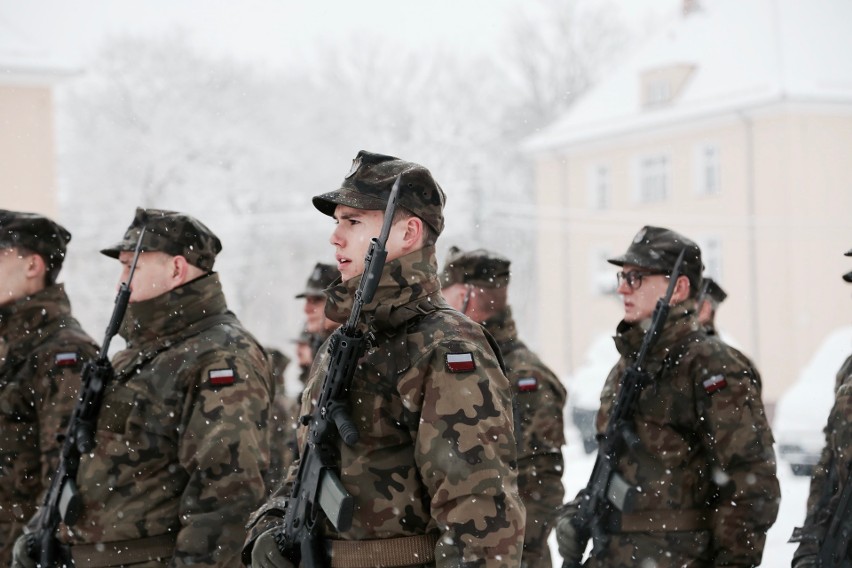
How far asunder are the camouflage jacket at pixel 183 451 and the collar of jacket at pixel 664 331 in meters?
1.73

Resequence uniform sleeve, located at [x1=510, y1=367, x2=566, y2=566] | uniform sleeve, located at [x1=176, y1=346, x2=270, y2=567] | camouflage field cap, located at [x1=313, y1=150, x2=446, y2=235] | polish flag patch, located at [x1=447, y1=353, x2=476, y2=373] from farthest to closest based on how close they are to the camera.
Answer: uniform sleeve, located at [x1=510, y1=367, x2=566, y2=566] → uniform sleeve, located at [x1=176, y1=346, x2=270, y2=567] → camouflage field cap, located at [x1=313, y1=150, x2=446, y2=235] → polish flag patch, located at [x1=447, y1=353, x2=476, y2=373]

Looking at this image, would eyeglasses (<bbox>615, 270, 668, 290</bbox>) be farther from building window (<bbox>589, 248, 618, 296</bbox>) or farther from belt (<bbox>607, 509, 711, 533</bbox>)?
building window (<bbox>589, 248, 618, 296</bbox>)

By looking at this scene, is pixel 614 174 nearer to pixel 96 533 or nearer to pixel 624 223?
pixel 624 223

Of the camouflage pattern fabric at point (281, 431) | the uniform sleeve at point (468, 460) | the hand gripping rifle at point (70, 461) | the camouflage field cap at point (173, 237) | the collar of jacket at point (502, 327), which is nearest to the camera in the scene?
the uniform sleeve at point (468, 460)

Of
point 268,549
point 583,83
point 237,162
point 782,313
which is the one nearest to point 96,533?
point 268,549

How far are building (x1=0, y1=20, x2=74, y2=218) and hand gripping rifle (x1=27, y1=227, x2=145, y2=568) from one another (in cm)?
1745

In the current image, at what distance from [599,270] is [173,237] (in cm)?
2878

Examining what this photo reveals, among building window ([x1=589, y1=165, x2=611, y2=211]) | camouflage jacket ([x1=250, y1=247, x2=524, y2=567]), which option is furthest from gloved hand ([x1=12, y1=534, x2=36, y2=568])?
building window ([x1=589, y1=165, x2=611, y2=211])

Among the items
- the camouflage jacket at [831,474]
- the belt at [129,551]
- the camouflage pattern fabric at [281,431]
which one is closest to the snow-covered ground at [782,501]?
the camouflage jacket at [831,474]

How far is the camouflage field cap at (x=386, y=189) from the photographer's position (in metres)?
3.31

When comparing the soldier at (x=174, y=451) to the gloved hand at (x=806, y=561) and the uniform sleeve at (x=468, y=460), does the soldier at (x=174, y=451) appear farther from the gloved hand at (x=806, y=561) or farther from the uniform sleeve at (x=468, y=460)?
the gloved hand at (x=806, y=561)

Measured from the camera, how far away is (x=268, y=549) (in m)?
3.22

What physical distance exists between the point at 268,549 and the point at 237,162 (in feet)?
106

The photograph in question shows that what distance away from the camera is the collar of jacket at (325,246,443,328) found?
10.6 feet
